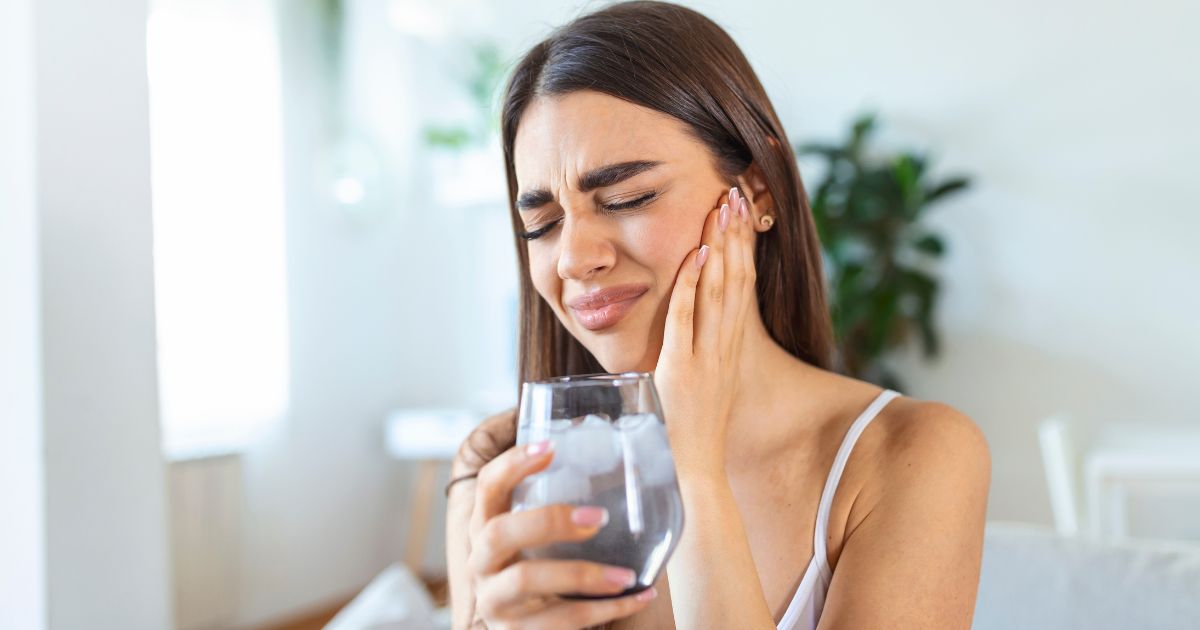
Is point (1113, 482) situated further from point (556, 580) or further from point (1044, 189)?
point (556, 580)

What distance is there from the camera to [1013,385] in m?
4.14

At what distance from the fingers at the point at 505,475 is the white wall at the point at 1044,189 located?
3.88 metres

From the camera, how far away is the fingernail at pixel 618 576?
63cm

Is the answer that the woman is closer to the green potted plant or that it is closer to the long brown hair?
the long brown hair

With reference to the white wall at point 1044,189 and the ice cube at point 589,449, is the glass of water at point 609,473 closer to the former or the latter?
the ice cube at point 589,449

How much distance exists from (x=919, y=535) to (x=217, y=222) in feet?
12.8

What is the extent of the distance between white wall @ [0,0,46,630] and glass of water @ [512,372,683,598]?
66.8 inches

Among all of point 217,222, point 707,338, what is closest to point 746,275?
point 707,338

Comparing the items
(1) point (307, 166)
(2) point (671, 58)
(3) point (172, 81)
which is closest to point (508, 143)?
(2) point (671, 58)

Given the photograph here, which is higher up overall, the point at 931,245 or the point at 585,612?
the point at 931,245

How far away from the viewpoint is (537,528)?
0.63 meters

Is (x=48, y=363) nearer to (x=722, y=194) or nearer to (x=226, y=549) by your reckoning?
(x=722, y=194)

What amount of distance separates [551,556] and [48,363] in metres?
1.71

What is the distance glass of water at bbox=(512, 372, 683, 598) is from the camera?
633 mm
